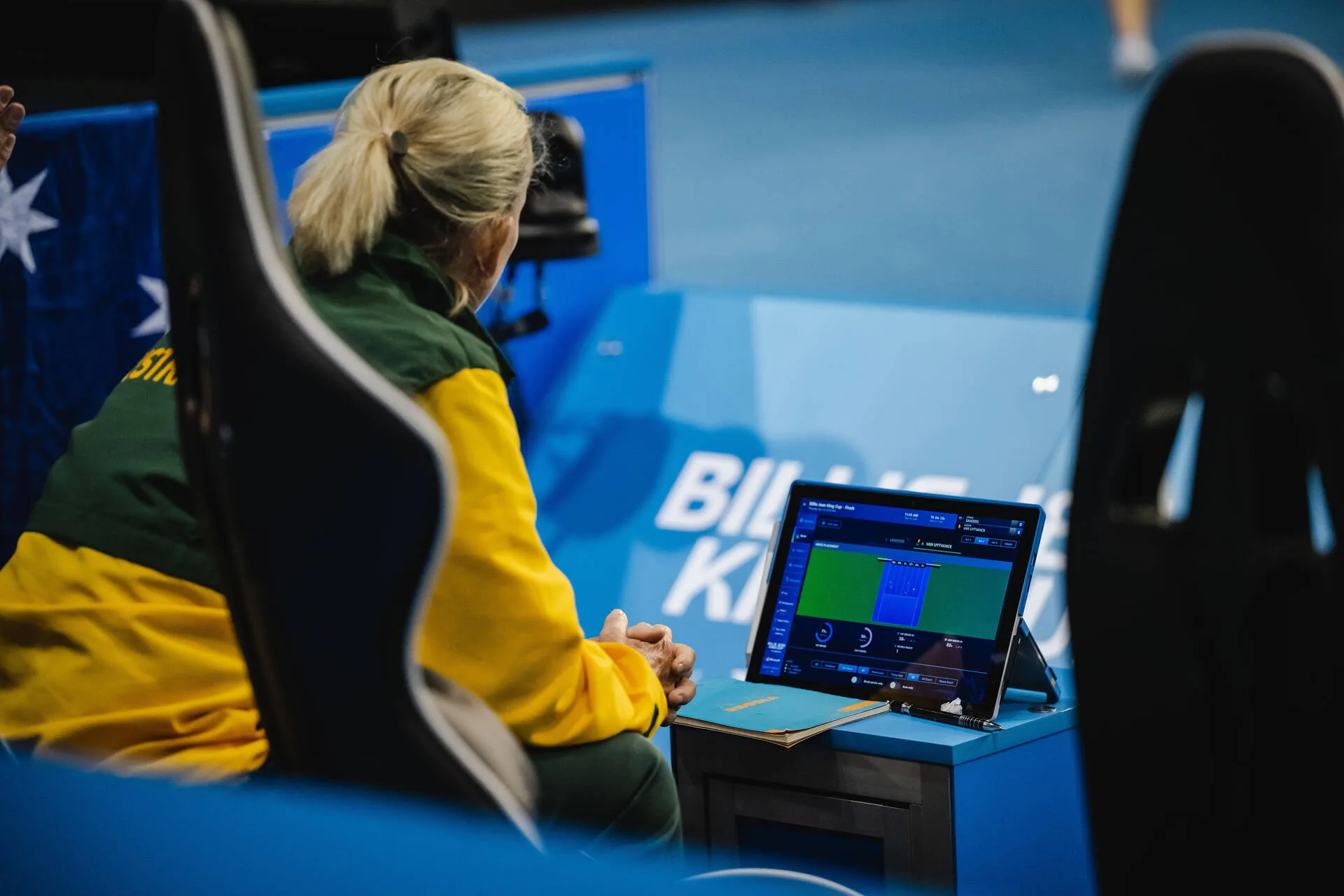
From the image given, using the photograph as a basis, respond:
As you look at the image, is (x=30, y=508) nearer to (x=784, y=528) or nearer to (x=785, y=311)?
(x=784, y=528)

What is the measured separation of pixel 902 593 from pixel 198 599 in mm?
1010

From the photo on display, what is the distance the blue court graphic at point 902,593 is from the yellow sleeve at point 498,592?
634mm

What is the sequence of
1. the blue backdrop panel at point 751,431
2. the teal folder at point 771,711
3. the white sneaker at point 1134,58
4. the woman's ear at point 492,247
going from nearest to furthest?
the woman's ear at point 492,247
the teal folder at point 771,711
the blue backdrop panel at point 751,431
the white sneaker at point 1134,58

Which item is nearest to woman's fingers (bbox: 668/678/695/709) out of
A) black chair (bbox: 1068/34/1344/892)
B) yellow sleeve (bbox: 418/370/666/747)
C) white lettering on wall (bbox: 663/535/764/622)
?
yellow sleeve (bbox: 418/370/666/747)

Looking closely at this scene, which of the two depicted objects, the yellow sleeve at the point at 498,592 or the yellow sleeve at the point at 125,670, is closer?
the yellow sleeve at the point at 498,592

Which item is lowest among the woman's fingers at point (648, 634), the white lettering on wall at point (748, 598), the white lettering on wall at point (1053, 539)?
the white lettering on wall at point (748, 598)

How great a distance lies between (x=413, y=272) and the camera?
192 cm

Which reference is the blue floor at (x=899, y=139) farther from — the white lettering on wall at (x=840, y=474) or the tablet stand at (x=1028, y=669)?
Result: the tablet stand at (x=1028, y=669)

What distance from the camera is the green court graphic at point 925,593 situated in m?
2.34

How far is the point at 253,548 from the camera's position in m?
1.42

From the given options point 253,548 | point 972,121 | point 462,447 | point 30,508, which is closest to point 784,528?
point 462,447

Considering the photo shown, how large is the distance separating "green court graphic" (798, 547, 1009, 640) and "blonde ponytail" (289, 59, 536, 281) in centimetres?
79

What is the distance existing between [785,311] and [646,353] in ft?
1.32

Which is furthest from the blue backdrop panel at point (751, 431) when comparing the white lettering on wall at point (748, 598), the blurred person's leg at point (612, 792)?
the blurred person's leg at point (612, 792)
